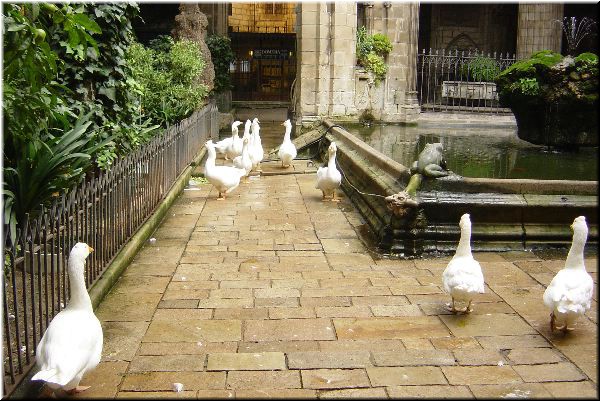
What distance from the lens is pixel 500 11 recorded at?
2591cm

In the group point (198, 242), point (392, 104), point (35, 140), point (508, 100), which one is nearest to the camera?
point (35, 140)

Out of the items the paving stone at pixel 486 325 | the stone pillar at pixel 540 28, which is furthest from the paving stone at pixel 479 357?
the stone pillar at pixel 540 28

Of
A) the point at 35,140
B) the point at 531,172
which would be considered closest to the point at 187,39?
the point at 531,172

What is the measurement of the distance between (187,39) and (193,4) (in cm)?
140

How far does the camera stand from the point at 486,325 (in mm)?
4555

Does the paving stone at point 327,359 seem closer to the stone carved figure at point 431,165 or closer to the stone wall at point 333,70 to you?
the stone carved figure at point 431,165

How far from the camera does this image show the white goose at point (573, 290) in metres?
4.12

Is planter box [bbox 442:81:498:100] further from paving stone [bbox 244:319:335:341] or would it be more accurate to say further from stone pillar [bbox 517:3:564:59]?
paving stone [bbox 244:319:335:341]

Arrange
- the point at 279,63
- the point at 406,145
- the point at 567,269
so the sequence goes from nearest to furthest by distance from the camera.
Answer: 1. the point at 567,269
2. the point at 406,145
3. the point at 279,63

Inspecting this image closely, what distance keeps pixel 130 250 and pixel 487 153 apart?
669cm

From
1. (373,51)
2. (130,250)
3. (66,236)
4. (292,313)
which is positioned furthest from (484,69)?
(66,236)

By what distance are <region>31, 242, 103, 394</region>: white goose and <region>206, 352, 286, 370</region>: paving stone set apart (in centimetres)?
77

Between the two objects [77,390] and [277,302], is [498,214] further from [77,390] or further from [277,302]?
[77,390]

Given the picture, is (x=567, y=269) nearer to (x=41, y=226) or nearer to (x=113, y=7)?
(x=41, y=226)
